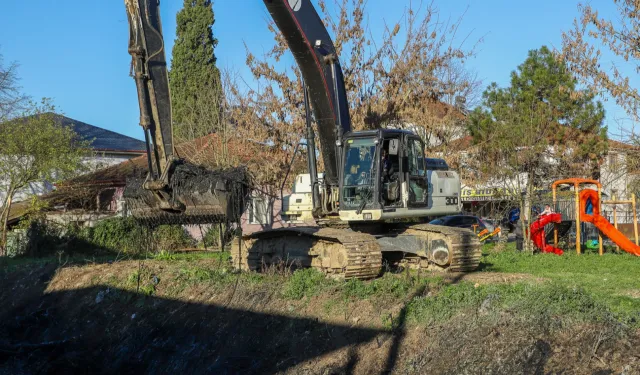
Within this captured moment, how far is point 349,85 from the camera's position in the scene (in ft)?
78.0

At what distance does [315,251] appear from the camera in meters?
12.2

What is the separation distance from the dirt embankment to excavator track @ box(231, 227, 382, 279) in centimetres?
93

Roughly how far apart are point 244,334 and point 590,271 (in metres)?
7.14

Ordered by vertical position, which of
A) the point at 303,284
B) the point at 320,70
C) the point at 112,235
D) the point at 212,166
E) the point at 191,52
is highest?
the point at 191,52

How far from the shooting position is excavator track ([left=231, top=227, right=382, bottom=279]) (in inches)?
440

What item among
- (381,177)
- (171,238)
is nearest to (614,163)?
(381,177)

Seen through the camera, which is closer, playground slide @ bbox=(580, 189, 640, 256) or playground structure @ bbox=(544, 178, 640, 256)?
playground slide @ bbox=(580, 189, 640, 256)

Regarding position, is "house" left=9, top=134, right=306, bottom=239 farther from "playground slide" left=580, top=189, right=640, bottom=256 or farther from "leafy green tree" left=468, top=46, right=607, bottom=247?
"playground slide" left=580, top=189, right=640, bottom=256

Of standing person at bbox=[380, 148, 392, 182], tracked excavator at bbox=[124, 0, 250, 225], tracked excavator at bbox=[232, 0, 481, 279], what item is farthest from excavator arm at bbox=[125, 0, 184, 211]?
standing person at bbox=[380, 148, 392, 182]

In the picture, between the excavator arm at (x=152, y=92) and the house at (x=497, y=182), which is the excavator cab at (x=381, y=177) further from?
the house at (x=497, y=182)

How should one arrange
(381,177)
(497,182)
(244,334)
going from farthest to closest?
(497,182) < (381,177) < (244,334)

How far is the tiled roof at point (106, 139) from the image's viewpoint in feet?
112

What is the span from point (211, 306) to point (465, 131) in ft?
61.6

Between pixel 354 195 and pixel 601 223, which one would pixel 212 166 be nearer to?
pixel 354 195
